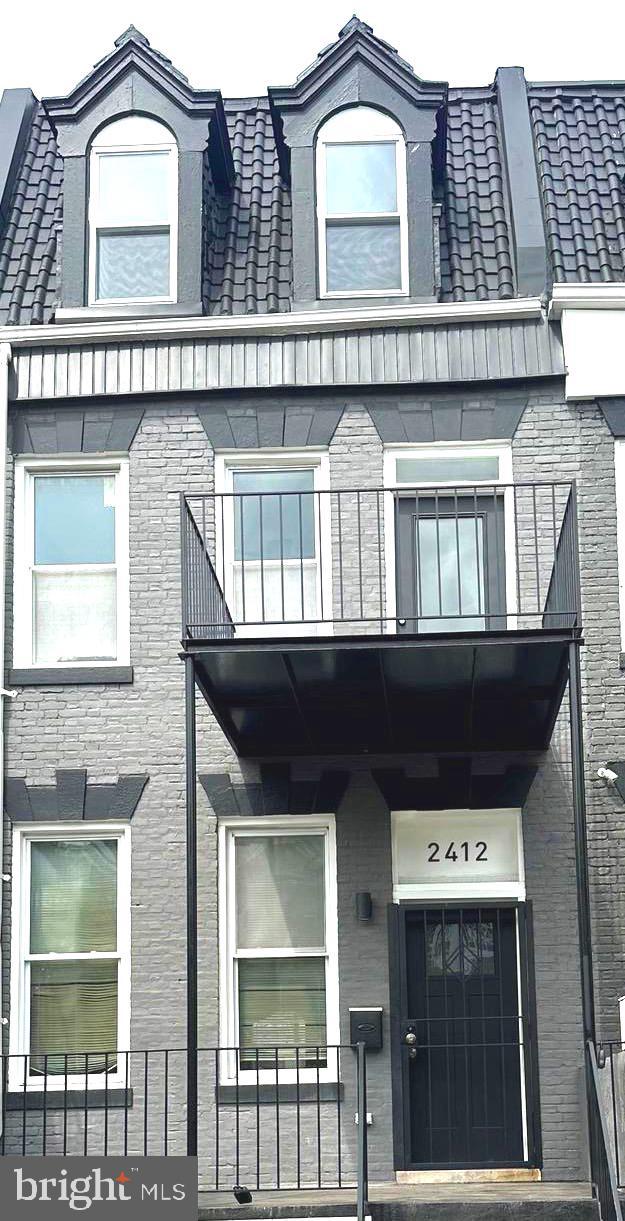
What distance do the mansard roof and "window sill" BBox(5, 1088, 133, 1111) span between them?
597 centimetres

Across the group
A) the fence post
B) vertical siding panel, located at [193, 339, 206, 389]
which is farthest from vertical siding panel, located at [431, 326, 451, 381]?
the fence post

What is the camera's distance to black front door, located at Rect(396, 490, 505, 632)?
1327 cm

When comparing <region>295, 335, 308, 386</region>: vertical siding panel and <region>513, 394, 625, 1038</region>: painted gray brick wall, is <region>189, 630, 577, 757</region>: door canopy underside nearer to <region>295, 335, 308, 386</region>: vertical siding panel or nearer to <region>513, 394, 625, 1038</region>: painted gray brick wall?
<region>513, 394, 625, 1038</region>: painted gray brick wall

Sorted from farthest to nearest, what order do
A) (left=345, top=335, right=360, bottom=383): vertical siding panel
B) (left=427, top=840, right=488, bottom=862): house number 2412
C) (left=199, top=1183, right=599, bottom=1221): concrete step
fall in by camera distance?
(left=345, top=335, right=360, bottom=383): vertical siding panel < (left=427, top=840, right=488, bottom=862): house number 2412 < (left=199, top=1183, right=599, bottom=1221): concrete step

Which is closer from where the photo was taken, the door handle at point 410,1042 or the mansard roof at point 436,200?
the door handle at point 410,1042

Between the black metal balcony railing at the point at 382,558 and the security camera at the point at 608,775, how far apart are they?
1.20 m

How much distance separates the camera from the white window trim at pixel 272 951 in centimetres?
1263

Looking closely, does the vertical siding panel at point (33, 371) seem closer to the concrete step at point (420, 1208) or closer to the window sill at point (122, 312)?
the window sill at point (122, 312)

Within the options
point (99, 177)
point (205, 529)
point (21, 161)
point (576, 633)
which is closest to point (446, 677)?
point (576, 633)

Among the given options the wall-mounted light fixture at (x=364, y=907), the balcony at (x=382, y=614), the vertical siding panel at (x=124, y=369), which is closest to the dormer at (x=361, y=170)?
the vertical siding panel at (x=124, y=369)

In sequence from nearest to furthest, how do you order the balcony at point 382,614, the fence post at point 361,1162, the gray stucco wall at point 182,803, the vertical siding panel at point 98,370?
the fence post at point 361,1162, the balcony at point 382,614, the gray stucco wall at point 182,803, the vertical siding panel at point 98,370

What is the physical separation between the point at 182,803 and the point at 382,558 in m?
2.38

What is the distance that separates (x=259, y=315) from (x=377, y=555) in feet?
6.96

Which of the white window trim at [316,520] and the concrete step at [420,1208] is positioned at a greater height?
the white window trim at [316,520]
